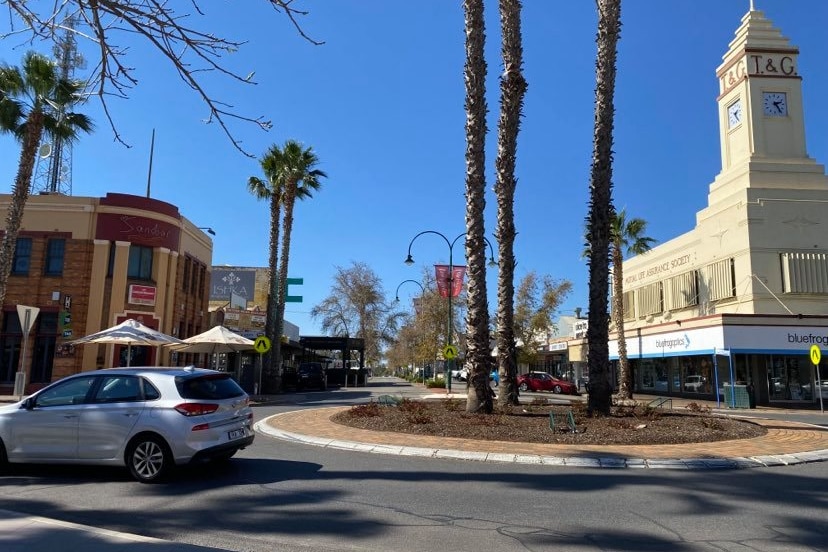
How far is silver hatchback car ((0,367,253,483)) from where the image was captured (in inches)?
325

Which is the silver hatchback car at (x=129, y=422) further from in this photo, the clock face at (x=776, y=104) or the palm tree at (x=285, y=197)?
the clock face at (x=776, y=104)

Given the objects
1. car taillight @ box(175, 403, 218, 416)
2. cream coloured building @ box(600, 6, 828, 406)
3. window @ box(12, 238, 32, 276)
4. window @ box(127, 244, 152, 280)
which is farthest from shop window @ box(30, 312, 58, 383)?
cream coloured building @ box(600, 6, 828, 406)

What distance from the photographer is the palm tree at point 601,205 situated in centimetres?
1580

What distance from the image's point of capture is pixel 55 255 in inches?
1126

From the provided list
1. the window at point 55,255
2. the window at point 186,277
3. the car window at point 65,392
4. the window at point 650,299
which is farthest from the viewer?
the window at point 650,299

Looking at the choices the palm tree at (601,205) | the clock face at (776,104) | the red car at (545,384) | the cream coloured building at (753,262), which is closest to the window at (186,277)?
the red car at (545,384)

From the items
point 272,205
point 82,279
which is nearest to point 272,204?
point 272,205

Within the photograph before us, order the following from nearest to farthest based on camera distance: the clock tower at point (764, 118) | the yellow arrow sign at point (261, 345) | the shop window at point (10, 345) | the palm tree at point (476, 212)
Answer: the palm tree at point (476, 212) < the yellow arrow sign at point (261, 345) < the shop window at point (10, 345) < the clock tower at point (764, 118)

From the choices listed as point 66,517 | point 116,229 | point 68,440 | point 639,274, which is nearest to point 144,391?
point 68,440

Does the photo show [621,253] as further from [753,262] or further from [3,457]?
[3,457]

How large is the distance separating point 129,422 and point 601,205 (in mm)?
12391

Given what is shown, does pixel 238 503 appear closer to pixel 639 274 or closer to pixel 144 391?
pixel 144 391

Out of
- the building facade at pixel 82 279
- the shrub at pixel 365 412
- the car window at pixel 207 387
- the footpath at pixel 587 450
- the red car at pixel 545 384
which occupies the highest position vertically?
the building facade at pixel 82 279

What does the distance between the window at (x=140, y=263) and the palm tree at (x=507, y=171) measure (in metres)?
19.3
